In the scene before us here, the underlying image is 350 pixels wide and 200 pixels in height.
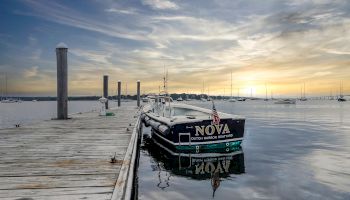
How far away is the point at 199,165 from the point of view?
45.2 ft

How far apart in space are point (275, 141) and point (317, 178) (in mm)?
11913

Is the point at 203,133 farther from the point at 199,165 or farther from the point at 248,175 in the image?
the point at 248,175

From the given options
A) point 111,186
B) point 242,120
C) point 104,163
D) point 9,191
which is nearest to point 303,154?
point 242,120

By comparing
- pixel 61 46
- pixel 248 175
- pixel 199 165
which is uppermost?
pixel 61 46

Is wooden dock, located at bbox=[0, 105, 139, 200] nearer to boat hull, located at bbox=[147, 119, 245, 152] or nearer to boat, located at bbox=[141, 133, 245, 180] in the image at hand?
boat, located at bbox=[141, 133, 245, 180]

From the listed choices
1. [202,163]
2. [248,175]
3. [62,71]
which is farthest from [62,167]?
[62,71]

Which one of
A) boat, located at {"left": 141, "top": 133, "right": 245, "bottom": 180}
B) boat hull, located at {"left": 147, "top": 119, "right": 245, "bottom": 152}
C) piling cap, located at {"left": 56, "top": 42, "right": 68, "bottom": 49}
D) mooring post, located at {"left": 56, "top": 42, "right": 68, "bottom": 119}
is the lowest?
boat, located at {"left": 141, "top": 133, "right": 245, "bottom": 180}

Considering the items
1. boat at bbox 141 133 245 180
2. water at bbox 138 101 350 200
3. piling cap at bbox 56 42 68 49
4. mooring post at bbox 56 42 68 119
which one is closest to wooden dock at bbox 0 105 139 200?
water at bbox 138 101 350 200

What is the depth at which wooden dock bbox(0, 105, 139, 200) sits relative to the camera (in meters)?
5.90

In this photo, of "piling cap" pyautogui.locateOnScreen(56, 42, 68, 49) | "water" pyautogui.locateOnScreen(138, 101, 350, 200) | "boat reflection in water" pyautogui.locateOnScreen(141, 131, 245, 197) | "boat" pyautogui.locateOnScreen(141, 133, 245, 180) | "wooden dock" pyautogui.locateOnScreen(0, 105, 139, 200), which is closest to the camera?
"wooden dock" pyautogui.locateOnScreen(0, 105, 139, 200)

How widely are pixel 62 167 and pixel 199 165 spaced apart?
7174 millimetres

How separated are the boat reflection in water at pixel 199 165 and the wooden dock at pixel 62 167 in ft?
8.17

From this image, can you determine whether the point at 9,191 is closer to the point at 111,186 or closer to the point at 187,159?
the point at 111,186

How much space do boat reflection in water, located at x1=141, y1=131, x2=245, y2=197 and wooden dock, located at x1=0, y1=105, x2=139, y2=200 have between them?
2.49 meters
